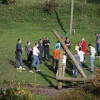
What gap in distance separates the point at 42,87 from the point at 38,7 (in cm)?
2782

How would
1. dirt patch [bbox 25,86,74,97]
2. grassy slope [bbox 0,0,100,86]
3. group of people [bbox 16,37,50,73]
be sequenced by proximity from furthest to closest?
grassy slope [bbox 0,0,100,86], group of people [bbox 16,37,50,73], dirt patch [bbox 25,86,74,97]

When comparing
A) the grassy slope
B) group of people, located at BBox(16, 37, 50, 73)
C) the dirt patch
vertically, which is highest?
the grassy slope

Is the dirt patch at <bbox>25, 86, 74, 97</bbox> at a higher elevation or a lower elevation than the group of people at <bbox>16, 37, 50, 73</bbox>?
lower

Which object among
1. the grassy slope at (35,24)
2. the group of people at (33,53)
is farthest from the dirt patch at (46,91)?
the grassy slope at (35,24)

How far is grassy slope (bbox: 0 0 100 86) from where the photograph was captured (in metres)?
24.6

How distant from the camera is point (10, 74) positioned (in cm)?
1603

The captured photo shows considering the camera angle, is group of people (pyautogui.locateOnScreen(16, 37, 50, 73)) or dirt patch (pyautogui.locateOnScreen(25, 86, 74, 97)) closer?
dirt patch (pyautogui.locateOnScreen(25, 86, 74, 97))

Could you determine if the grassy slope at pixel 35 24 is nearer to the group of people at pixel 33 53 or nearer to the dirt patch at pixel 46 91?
the group of people at pixel 33 53

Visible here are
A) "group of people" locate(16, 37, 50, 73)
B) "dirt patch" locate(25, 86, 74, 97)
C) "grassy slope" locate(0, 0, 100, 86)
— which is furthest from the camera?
"grassy slope" locate(0, 0, 100, 86)

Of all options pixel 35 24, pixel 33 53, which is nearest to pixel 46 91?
pixel 33 53

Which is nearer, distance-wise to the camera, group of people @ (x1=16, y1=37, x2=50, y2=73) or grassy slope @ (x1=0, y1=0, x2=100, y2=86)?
group of people @ (x1=16, y1=37, x2=50, y2=73)

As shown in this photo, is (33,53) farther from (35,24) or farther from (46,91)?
(35,24)

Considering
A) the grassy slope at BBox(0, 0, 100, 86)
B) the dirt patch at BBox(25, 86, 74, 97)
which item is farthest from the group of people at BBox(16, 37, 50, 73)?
the dirt patch at BBox(25, 86, 74, 97)

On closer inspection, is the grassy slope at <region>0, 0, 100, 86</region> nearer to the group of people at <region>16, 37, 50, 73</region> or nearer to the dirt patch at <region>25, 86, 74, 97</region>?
the group of people at <region>16, 37, 50, 73</region>
